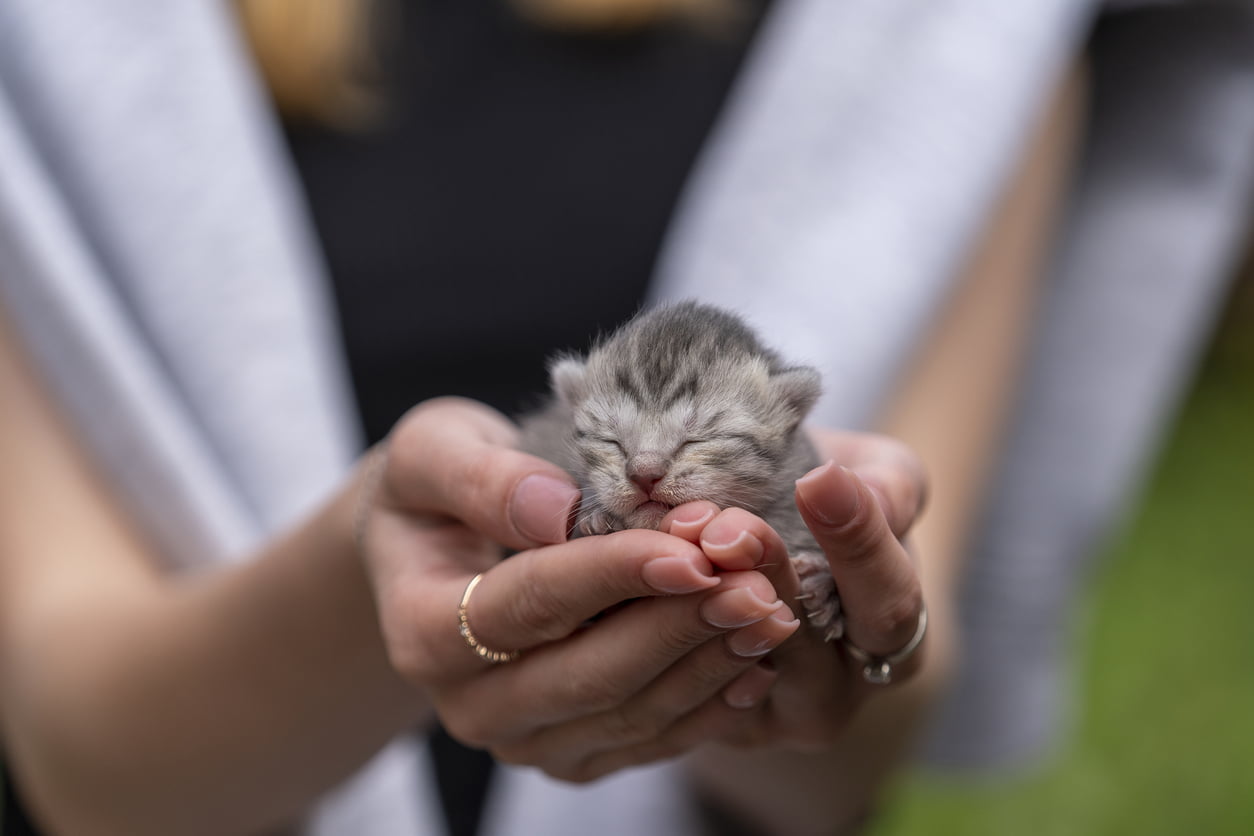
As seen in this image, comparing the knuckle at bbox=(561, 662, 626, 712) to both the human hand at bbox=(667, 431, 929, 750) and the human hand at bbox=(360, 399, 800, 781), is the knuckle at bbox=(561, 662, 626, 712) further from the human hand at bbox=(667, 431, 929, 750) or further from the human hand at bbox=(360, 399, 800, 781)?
the human hand at bbox=(667, 431, 929, 750)

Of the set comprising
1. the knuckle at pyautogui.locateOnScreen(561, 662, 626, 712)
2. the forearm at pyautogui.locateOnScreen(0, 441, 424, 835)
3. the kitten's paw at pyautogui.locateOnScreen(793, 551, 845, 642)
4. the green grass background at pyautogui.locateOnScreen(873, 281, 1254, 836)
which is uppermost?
the kitten's paw at pyautogui.locateOnScreen(793, 551, 845, 642)

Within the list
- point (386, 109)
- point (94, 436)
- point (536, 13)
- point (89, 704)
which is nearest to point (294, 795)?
point (89, 704)

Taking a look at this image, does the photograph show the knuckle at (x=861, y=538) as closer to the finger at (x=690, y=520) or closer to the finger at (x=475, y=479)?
the finger at (x=690, y=520)

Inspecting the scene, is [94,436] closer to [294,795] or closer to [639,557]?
[294,795]

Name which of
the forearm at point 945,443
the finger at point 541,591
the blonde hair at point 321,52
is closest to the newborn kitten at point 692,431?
the finger at point 541,591

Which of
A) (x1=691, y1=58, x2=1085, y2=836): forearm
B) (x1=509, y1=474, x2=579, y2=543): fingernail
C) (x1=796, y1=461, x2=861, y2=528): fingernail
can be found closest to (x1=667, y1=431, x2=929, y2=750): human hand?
(x1=796, y1=461, x2=861, y2=528): fingernail

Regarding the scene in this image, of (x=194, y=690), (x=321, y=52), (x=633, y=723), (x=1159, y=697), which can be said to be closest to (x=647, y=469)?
(x=633, y=723)
